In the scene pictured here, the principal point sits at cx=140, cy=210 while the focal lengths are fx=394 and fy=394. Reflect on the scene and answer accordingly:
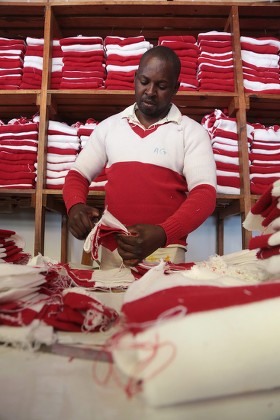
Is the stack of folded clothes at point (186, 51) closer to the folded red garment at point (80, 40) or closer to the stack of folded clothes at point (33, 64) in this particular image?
the folded red garment at point (80, 40)

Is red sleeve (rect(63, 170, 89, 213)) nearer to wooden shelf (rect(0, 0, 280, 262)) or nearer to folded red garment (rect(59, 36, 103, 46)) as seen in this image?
wooden shelf (rect(0, 0, 280, 262))

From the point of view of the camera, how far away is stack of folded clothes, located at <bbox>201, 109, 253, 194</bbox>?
204 cm

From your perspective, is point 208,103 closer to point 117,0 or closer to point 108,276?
point 117,0

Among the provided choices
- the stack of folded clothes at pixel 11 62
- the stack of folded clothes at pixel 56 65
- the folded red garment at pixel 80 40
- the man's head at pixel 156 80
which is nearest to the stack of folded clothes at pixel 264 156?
the man's head at pixel 156 80

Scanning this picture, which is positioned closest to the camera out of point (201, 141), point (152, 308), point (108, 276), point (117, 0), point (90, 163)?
point (152, 308)

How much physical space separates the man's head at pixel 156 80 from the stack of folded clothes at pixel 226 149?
0.55 metres

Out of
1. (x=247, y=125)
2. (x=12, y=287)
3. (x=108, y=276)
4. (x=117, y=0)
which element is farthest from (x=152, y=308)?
(x=117, y=0)

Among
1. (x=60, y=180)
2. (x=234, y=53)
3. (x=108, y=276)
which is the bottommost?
(x=108, y=276)

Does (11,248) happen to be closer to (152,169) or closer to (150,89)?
(152,169)

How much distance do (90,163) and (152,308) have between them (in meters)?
1.28

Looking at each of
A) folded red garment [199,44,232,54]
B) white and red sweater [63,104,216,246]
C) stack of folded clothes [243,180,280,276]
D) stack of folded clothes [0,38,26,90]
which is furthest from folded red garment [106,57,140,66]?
stack of folded clothes [243,180,280,276]

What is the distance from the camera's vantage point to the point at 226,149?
6.77 ft

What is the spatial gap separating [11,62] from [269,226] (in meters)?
1.83

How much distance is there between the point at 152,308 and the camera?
0.44m
